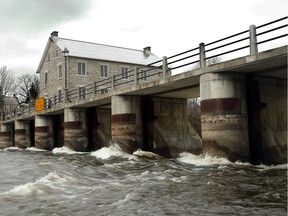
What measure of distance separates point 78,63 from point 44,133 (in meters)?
10.1

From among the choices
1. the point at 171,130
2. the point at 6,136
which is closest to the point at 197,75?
the point at 171,130

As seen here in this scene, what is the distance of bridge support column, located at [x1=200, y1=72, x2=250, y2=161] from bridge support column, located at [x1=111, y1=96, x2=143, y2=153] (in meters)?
6.10

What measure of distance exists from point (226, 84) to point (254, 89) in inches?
61.0

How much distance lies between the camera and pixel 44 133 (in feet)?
98.7

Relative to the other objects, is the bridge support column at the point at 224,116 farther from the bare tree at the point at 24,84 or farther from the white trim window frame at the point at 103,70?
the bare tree at the point at 24,84

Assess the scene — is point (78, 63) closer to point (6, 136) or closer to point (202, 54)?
point (6, 136)

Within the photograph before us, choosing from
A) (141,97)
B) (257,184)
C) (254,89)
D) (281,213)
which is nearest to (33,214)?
(281,213)

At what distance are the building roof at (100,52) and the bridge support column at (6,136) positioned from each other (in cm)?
897

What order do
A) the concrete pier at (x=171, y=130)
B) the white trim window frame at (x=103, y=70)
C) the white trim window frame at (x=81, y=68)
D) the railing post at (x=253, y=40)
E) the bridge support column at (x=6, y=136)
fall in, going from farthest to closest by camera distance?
the bridge support column at (x=6, y=136)
the white trim window frame at (x=103, y=70)
the white trim window frame at (x=81, y=68)
the concrete pier at (x=171, y=130)
the railing post at (x=253, y=40)

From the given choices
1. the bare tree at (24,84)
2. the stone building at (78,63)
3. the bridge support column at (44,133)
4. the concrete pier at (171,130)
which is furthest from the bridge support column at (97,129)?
the bare tree at (24,84)

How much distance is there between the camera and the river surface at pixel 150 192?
250 inches

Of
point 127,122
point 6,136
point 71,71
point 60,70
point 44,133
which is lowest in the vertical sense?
point 6,136

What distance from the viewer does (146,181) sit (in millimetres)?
9531

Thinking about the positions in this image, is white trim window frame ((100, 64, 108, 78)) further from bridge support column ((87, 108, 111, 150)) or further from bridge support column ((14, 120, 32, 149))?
bridge support column ((87, 108, 111, 150))
